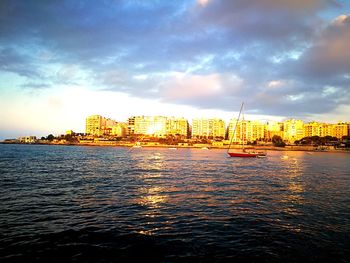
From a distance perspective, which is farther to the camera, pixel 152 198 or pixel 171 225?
pixel 152 198

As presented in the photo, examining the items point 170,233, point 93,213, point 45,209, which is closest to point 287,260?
point 170,233

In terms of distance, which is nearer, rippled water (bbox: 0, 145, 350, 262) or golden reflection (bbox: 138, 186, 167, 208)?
rippled water (bbox: 0, 145, 350, 262)

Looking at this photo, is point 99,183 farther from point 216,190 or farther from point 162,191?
point 216,190

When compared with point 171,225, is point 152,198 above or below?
below

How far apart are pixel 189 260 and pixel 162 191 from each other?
1537cm

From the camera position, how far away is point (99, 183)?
3081 cm

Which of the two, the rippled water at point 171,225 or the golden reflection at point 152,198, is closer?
the rippled water at point 171,225

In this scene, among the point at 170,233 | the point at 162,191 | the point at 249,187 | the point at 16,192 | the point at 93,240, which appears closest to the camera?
the point at 93,240

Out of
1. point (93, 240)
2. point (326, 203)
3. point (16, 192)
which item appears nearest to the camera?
point (93, 240)

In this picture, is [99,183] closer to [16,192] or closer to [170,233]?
[16,192]

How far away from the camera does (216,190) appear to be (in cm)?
2738

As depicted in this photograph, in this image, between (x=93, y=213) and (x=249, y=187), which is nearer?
(x=93, y=213)

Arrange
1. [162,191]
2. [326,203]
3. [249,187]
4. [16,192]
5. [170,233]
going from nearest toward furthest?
1. [170,233]
2. [326,203]
3. [16,192]
4. [162,191]
5. [249,187]

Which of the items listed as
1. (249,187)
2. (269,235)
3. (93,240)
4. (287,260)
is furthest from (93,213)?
(249,187)
